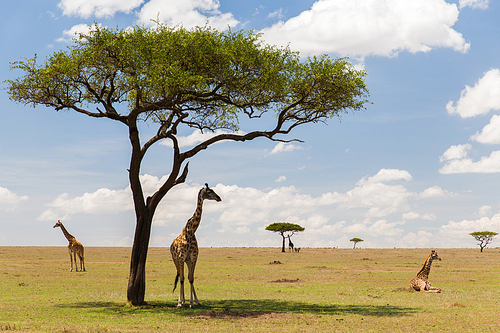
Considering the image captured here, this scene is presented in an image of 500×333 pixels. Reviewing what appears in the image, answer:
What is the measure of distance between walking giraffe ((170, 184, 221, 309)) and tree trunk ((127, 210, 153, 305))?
43.5 inches

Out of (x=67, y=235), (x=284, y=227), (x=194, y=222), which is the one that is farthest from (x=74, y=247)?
(x=284, y=227)

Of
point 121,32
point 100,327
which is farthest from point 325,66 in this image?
point 100,327

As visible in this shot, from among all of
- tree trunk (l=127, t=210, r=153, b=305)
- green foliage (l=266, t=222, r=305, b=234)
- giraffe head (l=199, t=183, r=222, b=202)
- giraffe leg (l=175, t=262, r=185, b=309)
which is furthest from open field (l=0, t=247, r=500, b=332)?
green foliage (l=266, t=222, r=305, b=234)

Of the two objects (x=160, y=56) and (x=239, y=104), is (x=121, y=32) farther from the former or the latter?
(x=239, y=104)

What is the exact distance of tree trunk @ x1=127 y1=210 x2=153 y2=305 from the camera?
56.2 feet

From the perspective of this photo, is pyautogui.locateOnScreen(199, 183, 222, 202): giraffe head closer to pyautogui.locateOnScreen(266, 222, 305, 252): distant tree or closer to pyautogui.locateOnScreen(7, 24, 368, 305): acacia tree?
pyautogui.locateOnScreen(7, 24, 368, 305): acacia tree

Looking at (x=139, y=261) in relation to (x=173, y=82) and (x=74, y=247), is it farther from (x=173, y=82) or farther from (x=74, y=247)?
(x=74, y=247)

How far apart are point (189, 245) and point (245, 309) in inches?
120

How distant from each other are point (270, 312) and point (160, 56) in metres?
9.75

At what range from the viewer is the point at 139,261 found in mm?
17266

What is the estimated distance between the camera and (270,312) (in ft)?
50.7

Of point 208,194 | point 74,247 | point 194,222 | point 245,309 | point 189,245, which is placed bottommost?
point 245,309

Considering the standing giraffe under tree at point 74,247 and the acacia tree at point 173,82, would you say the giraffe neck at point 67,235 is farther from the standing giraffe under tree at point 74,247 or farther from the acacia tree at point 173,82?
the acacia tree at point 173,82

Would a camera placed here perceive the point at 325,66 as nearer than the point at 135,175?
No
